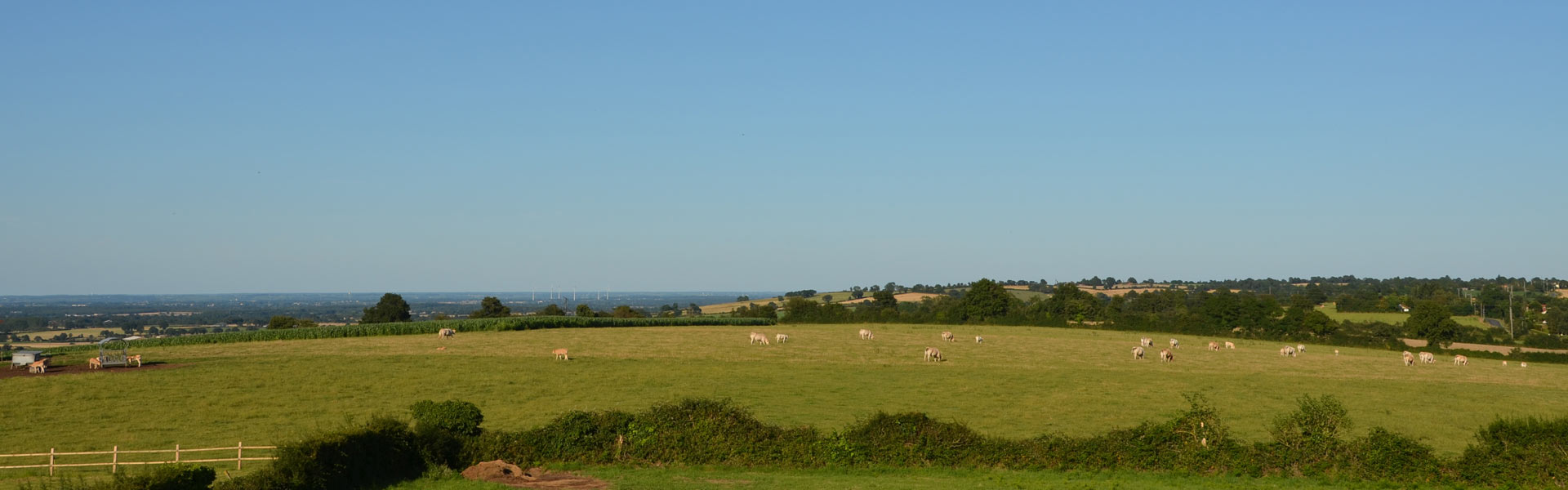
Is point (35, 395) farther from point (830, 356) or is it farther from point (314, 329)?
point (830, 356)

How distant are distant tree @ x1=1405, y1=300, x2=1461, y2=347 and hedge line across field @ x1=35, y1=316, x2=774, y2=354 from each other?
6146cm

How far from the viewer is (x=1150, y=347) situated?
7725cm

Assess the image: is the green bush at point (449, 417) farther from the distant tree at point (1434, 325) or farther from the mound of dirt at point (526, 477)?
the distant tree at point (1434, 325)

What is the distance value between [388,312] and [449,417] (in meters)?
98.5

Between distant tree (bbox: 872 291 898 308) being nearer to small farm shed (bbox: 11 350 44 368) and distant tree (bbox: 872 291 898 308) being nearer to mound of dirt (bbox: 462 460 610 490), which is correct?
small farm shed (bbox: 11 350 44 368)

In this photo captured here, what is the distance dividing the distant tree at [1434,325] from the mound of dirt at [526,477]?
287 feet

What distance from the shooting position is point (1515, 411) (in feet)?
147

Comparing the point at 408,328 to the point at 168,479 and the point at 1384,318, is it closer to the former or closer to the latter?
the point at 168,479

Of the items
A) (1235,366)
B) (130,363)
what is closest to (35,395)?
(130,363)

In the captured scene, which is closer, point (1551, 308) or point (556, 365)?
point (556, 365)

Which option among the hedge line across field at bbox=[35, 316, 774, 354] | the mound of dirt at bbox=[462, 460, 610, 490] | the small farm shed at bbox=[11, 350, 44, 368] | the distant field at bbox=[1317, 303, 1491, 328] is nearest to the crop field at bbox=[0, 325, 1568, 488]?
the hedge line across field at bbox=[35, 316, 774, 354]

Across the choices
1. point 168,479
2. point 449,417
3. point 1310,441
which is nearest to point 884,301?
point 1310,441

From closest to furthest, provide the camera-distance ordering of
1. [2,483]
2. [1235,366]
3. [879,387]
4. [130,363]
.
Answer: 1. [2,483]
2. [879,387]
3. [130,363]
4. [1235,366]

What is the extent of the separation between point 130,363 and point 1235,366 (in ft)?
211
